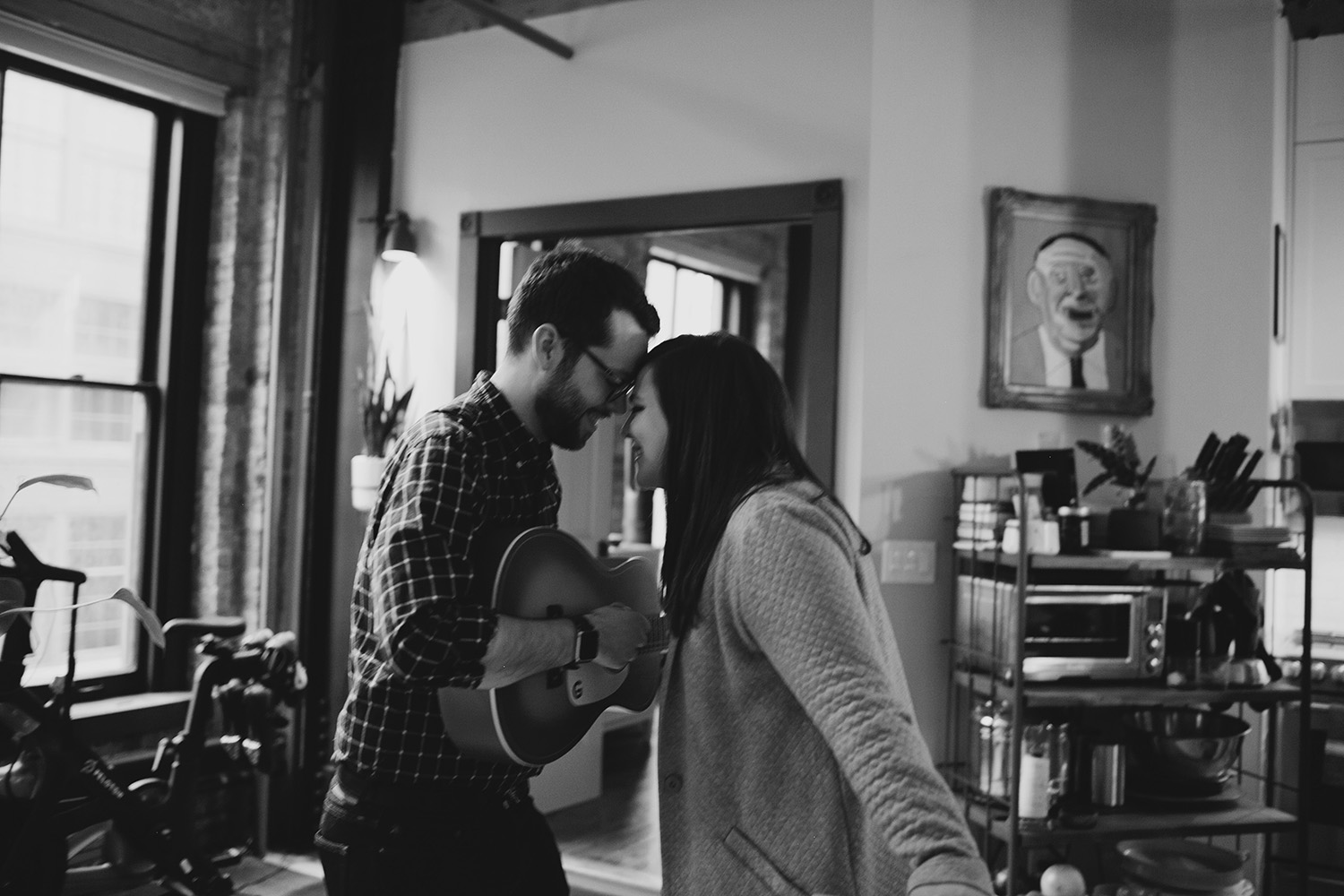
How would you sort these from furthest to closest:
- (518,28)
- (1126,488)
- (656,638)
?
1. (518,28)
2. (1126,488)
3. (656,638)

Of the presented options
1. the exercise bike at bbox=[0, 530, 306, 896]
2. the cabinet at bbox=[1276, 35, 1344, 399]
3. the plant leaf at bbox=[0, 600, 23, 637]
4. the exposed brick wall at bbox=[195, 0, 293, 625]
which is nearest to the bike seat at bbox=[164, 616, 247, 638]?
the exercise bike at bbox=[0, 530, 306, 896]

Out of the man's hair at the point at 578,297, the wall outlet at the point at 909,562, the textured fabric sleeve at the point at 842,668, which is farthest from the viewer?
the wall outlet at the point at 909,562

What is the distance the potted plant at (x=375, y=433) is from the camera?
13.3 feet

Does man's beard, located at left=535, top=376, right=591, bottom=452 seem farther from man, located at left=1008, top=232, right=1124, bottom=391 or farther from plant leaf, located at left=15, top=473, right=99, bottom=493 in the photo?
man, located at left=1008, top=232, right=1124, bottom=391

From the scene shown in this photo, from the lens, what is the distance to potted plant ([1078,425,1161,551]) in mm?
3146

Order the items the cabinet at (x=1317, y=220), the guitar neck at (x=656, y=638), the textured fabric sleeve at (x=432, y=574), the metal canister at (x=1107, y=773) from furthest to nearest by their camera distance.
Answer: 1. the cabinet at (x=1317, y=220)
2. the metal canister at (x=1107, y=773)
3. the guitar neck at (x=656, y=638)
4. the textured fabric sleeve at (x=432, y=574)

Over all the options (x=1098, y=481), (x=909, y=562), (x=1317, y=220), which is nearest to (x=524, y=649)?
(x=909, y=562)

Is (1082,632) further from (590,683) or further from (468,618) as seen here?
(468,618)

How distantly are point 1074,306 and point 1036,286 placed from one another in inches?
5.4

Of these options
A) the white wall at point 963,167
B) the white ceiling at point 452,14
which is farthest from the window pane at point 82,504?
the white wall at point 963,167

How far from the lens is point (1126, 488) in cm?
336

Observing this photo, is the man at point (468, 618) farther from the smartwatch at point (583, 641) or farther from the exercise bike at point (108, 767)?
the exercise bike at point (108, 767)

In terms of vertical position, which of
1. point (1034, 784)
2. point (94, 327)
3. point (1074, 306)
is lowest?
point (1034, 784)

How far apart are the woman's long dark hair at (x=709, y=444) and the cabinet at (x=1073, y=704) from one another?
175cm
